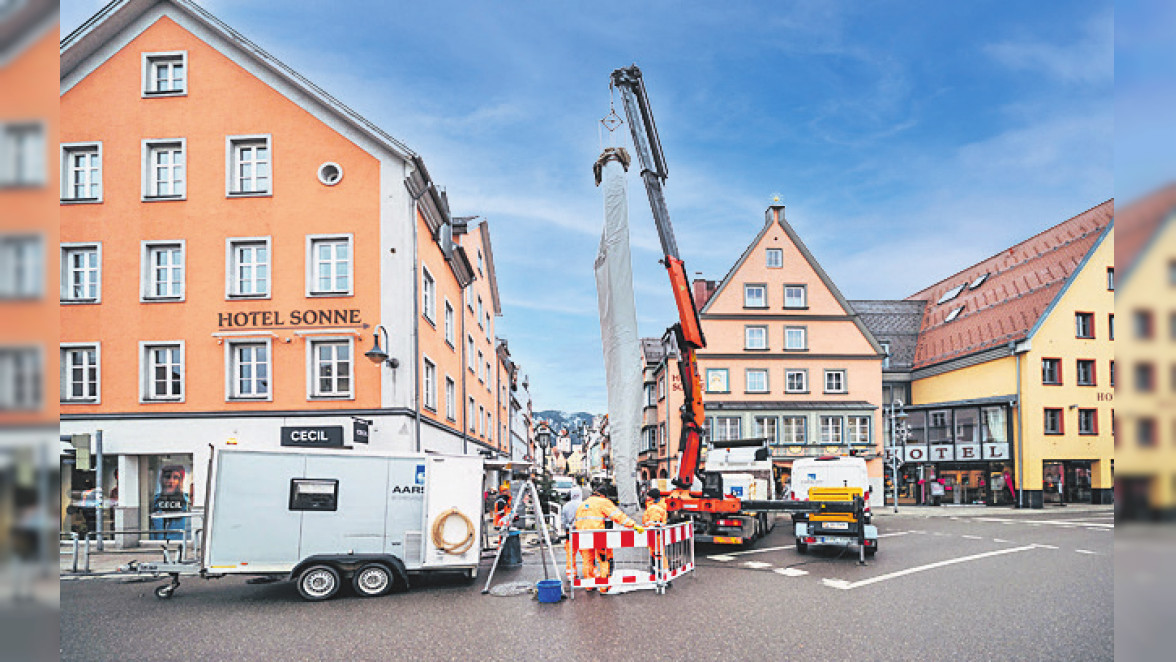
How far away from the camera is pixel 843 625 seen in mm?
10391

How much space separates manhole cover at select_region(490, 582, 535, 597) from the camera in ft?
44.7

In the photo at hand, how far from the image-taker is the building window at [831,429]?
156 ft

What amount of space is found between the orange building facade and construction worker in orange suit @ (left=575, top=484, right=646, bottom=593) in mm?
10275

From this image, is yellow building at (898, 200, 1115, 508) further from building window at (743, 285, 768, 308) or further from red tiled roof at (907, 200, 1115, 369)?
building window at (743, 285, 768, 308)

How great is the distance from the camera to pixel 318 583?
44.2ft

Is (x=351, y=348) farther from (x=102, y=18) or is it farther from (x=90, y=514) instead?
(x=102, y=18)

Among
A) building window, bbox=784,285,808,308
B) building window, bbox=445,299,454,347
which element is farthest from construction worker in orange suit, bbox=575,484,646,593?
building window, bbox=784,285,808,308

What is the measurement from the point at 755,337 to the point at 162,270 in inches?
1305

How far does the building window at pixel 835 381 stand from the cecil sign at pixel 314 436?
33.3 m

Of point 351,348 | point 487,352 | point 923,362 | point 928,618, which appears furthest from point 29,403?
point 923,362

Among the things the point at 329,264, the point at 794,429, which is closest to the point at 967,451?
the point at 794,429

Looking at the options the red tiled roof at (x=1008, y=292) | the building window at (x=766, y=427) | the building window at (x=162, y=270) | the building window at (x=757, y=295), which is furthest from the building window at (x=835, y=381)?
the building window at (x=162, y=270)

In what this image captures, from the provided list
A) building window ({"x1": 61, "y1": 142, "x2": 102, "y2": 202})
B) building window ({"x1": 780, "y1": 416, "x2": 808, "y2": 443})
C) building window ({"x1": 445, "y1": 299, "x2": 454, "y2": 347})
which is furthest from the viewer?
building window ({"x1": 780, "y1": 416, "x2": 808, "y2": 443})

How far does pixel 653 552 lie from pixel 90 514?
17273mm
